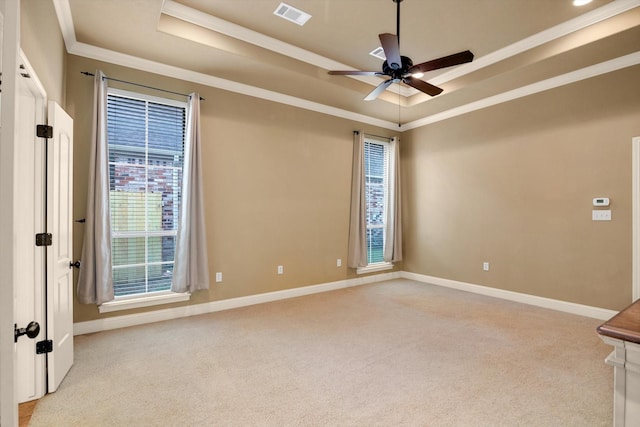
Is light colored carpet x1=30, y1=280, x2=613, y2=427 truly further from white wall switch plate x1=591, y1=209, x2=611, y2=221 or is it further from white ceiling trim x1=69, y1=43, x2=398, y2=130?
white ceiling trim x1=69, y1=43, x2=398, y2=130

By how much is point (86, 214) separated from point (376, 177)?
454 centimetres

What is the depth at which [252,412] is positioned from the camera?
78.7 inches

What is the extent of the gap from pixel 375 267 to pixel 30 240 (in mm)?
4866

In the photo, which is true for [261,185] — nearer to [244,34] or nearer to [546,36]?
[244,34]

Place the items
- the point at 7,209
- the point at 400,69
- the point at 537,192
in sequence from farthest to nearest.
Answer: the point at 537,192, the point at 400,69, the point at 7,209

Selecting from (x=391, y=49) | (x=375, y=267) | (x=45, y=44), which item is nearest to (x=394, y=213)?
(x=375, y=267)

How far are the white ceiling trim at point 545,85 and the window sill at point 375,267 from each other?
2.79m

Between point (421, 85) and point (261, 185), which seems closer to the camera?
point (421, 85)

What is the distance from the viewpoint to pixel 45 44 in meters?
2.27

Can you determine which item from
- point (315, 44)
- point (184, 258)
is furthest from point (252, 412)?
point (315, 44)

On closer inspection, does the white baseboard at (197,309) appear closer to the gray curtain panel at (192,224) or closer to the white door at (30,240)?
the gray curtain panel at (192,224)

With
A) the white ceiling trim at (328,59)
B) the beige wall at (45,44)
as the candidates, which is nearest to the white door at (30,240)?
the beige wall at (45,44)

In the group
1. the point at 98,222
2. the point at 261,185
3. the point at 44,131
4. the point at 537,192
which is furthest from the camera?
the point at 261,185

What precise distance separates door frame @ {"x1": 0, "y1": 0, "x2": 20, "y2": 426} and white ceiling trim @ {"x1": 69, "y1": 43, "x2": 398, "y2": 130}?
325 centimetres
